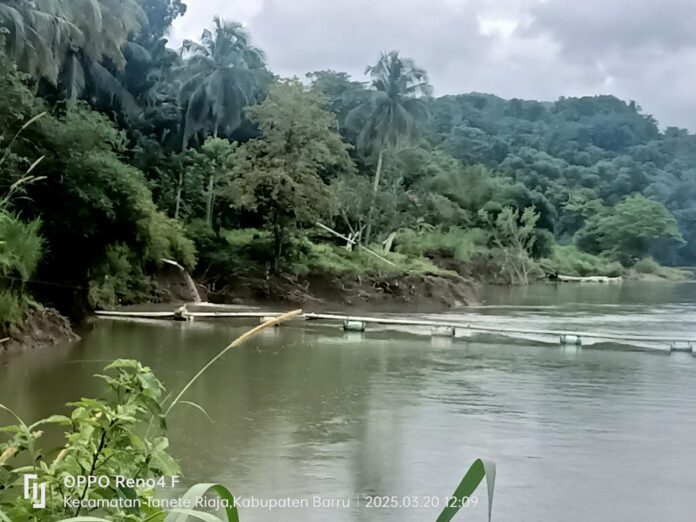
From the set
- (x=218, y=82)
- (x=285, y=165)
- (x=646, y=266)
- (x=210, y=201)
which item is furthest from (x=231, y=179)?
(x=646, y=266)

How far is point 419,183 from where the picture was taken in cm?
2564

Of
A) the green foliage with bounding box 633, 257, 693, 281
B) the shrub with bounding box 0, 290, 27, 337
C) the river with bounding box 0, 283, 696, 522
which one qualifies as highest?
the green foliage with bounding box 633, 257, 693, 281

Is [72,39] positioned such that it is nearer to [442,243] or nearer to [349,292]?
[349,292]

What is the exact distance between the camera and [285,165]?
16.8 meters

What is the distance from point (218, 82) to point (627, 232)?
2192 cm

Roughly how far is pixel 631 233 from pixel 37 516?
37.9m

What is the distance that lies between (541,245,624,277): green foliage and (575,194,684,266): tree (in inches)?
34.4

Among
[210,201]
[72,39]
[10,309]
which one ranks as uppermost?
[72,39]

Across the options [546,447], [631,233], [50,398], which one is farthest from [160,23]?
[631,233]

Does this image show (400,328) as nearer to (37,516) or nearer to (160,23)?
(37,516)

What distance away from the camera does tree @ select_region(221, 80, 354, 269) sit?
54.9ft

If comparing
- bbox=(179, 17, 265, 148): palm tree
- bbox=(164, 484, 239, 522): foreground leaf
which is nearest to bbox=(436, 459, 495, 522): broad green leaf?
bbox=(164, 484, 239, 522): foreground leaf

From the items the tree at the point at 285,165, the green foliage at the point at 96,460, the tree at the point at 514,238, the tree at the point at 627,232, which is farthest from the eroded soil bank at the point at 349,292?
the tree at the point at 627,232

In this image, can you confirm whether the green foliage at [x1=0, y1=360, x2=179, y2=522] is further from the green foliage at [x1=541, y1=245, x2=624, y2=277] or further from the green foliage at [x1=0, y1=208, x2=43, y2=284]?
the green foliage at [x1=541, y1=245, x2=624, y2=277]
